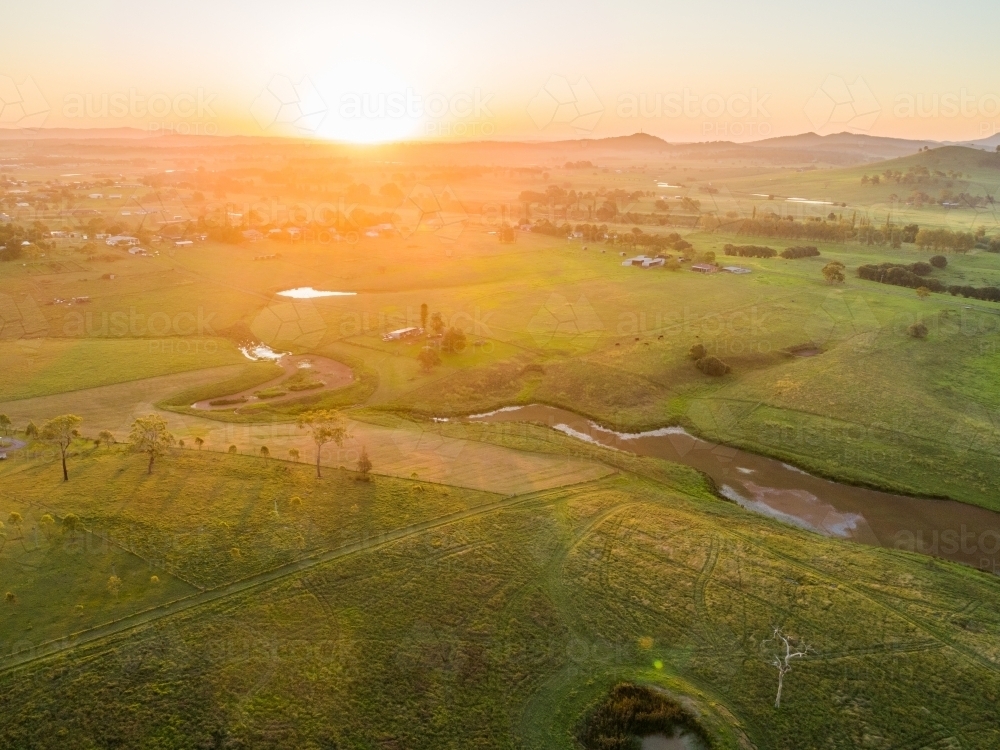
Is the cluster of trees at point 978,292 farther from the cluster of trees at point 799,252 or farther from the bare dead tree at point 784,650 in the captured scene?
the bare dead tree at point 784,650

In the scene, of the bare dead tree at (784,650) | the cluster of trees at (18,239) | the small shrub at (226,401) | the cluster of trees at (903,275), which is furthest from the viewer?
the cluster of trees at (18,239)

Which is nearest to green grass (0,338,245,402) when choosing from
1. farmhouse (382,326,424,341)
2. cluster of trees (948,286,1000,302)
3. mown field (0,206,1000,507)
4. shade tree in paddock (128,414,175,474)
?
mown field (0,206,1000,507)

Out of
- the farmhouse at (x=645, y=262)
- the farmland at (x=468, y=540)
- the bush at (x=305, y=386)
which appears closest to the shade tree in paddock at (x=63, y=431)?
the farmland at (x=468, y=540)

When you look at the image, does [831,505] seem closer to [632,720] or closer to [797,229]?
[632,720]

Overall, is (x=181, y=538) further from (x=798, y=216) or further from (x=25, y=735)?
(x=798, y=216)

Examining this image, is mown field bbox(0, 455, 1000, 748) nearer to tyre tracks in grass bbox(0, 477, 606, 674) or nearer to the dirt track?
tyre tracks in grass bbox(0, 477, 606, 674)

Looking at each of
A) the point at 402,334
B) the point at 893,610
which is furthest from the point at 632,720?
the point at 402,334

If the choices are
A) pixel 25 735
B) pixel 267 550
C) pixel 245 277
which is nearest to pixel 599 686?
pixel 267 550
